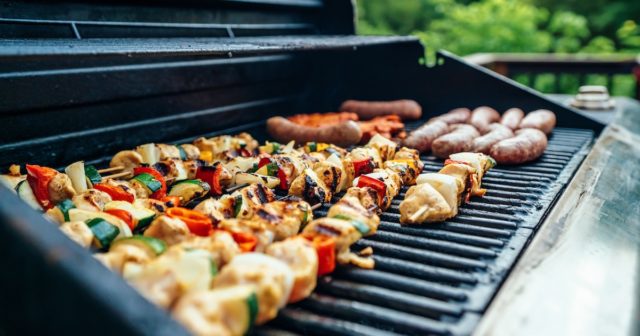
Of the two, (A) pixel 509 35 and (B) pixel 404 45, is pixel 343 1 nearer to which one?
(B) pixel 404 45

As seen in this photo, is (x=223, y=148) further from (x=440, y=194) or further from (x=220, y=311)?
(x=220, y=311)

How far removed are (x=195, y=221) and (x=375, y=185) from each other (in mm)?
1129

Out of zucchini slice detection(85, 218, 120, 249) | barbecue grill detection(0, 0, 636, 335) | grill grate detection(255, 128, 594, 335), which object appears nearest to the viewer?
barbecue grill detection(0, 0, 636, 335)

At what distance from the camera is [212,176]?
3369mm

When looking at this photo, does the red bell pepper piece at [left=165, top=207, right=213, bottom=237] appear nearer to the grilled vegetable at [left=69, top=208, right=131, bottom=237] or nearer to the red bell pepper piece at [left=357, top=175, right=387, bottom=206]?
the grilled vegetable at [left=69, top=208, right=131, bottom=237]

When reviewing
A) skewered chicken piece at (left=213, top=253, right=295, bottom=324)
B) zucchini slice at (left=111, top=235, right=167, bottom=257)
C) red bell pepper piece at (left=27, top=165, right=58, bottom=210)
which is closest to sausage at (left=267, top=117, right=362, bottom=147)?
→ red bell pepper piece at (left=27, top=165, right=58, bottom=210)

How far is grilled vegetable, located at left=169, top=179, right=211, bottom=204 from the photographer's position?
3.20 metres

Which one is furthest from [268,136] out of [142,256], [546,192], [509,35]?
[509,35]

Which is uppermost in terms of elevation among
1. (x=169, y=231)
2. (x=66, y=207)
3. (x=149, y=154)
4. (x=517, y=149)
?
(x=517, y=149)

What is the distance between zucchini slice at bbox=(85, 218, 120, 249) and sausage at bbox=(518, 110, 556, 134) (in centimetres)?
384

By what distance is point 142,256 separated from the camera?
7.06 ft

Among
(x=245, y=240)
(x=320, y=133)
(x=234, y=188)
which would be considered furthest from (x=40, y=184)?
(x=320, y=133)

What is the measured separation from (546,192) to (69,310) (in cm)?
299

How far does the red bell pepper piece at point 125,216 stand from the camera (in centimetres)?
256
